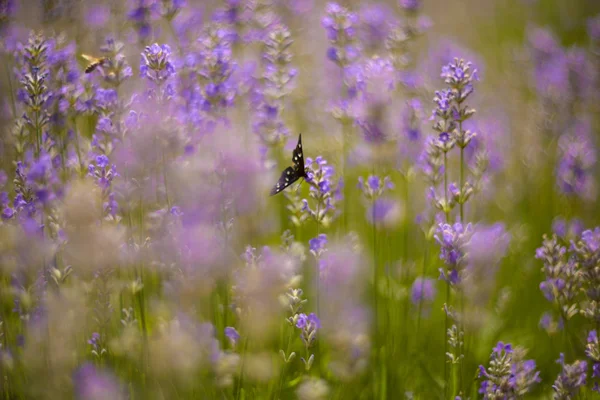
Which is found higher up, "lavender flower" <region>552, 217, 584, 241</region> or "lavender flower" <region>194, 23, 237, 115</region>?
"lavender flower" <region>194, 23, 237, 115</region>

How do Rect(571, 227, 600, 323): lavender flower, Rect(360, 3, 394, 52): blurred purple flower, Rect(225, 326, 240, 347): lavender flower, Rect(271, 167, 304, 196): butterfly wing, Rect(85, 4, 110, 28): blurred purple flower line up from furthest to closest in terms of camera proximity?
Rect(360, 3, 394, 52): blurred purple flower → Rect(85, 4, 110, 28): blurred purple flower → Rect(271, 167, 304, 196): butterfly wing → Rect(225, 326, 240, 347): lavender flower → Rect(571, 227, 600, 323): lavender flower

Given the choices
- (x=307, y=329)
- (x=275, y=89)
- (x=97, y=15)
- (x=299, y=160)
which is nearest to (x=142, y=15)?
(x=97, y=15)

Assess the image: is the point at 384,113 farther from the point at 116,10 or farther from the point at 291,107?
the point at 291,107

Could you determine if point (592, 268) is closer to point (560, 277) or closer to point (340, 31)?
point (560, 277)

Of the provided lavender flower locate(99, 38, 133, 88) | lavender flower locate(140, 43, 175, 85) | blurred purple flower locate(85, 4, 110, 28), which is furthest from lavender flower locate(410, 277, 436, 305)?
blurred purple flower locate(85, 4, 110, 28)

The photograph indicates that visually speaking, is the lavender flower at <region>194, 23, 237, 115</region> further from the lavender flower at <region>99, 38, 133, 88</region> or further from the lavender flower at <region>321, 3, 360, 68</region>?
the lavender flower at <region>321, 3, 360, 68</region>

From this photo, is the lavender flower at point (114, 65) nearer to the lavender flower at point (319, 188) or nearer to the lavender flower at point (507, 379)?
the lavender flower at point (319, 188)

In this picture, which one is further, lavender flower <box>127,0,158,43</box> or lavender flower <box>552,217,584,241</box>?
lavender flower <box>552,217,584,241</box>

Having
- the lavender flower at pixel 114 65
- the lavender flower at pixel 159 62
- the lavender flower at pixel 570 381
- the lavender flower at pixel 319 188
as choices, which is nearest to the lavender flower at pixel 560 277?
the lavender flower at pixel 570 381
